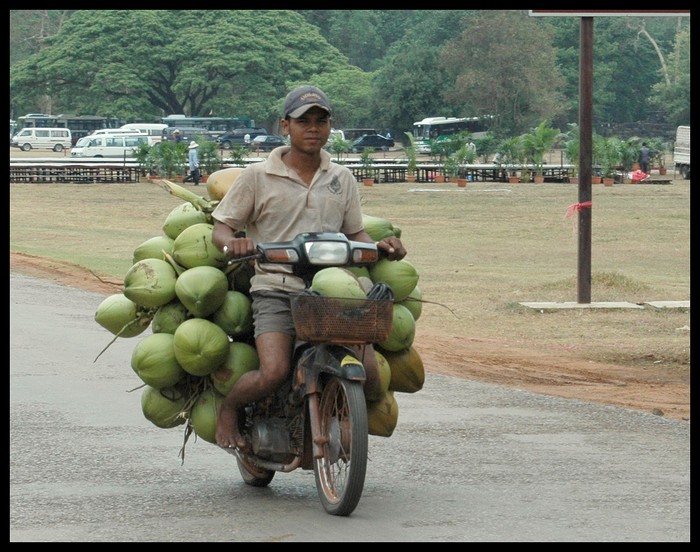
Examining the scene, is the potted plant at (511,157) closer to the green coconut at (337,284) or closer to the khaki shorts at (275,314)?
the khaki shorts at (275,314)

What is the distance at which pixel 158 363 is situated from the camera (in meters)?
6.68

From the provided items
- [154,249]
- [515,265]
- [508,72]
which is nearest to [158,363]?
[154,249]

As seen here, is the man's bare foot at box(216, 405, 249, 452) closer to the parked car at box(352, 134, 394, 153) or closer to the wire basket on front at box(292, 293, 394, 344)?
the wire basket on front at box(292, 293, 394, 344)

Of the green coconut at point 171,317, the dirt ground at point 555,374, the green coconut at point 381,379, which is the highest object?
the green coconut at point 171,317

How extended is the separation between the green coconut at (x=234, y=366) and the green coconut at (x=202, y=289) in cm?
22

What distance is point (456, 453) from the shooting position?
7.91 metres

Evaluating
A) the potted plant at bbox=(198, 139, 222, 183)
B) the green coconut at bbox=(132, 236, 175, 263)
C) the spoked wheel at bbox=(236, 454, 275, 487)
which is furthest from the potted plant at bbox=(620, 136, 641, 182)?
the spoked wheel at bbox=(236, 454, 275, 487)

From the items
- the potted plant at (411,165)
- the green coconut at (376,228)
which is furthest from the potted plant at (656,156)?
the green coconut at (376,228)

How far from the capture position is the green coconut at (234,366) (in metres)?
6.66

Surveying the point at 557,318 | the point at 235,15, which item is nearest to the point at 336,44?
the point at 235,15

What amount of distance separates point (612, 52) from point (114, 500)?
83861 millimetres

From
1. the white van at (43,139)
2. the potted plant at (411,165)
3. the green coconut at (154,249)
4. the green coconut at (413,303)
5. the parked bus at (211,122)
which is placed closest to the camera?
the green coconut at (413,303)

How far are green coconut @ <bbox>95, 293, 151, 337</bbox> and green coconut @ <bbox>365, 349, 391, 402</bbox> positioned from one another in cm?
118

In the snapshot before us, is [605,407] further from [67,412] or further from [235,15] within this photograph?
[235,15]
